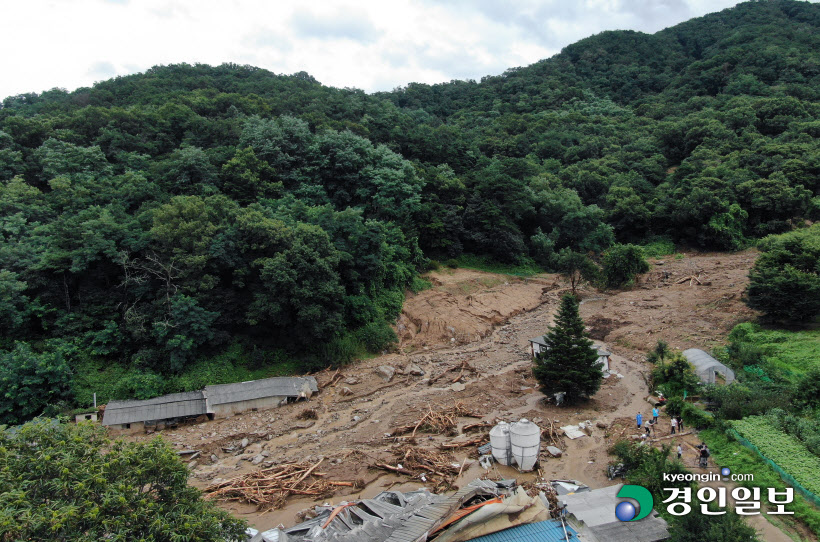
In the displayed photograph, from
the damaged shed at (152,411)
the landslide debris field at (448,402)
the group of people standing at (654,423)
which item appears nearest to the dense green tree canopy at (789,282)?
the landslide debris field at (448,402)

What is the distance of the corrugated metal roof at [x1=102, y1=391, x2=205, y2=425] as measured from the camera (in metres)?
19.5

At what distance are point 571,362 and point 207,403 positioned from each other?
15817 mm

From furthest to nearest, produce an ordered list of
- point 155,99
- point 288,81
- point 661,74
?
point 661,74 → point 288,81 → point 155,99

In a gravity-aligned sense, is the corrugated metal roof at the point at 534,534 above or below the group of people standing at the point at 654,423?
above

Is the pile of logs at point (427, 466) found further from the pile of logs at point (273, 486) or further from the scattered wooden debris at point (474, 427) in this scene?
the scattered wooden debris at point (474, 427)

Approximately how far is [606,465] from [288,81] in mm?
53905

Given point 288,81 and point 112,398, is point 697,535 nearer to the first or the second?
point 112,398

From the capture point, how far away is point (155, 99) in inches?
1635

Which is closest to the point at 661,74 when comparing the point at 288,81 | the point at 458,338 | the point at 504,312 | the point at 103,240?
the point at 288,81

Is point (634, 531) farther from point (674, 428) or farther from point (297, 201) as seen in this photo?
point (297, 201)

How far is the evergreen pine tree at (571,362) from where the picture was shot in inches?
774

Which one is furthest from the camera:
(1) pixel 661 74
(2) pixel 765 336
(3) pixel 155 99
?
(1) pixel 661 74

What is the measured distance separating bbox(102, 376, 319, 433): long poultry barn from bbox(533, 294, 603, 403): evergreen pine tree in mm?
11121

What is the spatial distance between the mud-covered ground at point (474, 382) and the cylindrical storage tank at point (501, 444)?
1.15ft
